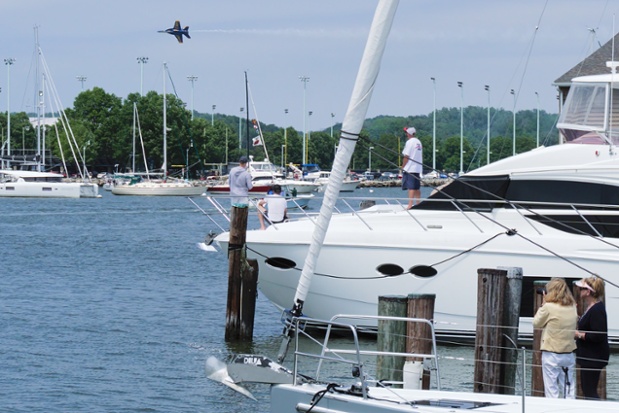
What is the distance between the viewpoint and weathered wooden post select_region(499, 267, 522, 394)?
14.2 metres

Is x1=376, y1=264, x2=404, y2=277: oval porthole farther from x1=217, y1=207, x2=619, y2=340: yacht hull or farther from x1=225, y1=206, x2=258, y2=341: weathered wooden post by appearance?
x1=225, y1=206, x2=258, y2=341: weathered wooden post

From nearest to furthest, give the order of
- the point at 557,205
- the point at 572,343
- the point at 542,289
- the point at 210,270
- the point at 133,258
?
the point at 572,343 < the point at 542,289 < the point at 557,205 < the point at 210,270 < the point at 133,258

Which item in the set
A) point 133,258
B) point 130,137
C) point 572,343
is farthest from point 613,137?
point 130,137

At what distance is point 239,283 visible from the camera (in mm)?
20125

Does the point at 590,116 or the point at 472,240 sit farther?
the point at 590,116

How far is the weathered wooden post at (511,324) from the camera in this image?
14195 millimetres

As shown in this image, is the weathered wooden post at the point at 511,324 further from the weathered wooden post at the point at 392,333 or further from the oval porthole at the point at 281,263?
the oval porthole at the point at 281,263

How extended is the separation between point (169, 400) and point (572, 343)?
6824 millimetres

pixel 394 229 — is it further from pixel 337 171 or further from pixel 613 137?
pixel 337 171

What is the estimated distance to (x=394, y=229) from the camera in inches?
770

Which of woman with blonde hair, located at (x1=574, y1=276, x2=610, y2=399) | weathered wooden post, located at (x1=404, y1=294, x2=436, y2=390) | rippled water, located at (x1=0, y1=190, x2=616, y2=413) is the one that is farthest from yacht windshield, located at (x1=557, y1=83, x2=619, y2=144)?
woman with blonde hair, located at (x1=574, y1=276, x2=610, y2=399)

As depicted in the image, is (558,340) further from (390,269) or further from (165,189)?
(165,189)

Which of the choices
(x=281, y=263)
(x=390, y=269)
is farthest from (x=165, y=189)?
(x=390, y=269)

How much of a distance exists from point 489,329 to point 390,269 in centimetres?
532
